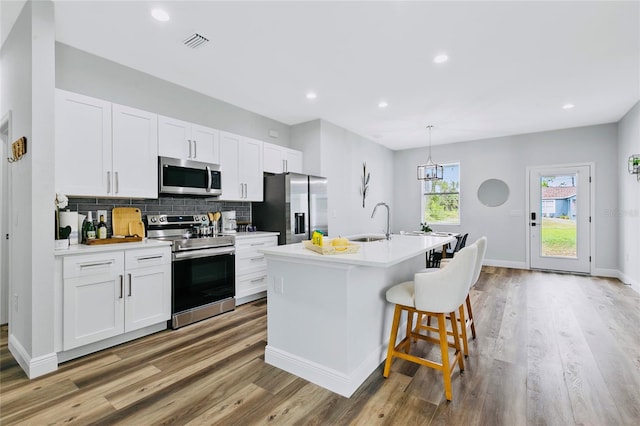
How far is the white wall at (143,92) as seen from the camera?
2.97 m

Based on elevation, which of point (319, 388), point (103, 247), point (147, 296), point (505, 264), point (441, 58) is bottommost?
point (319, 388)

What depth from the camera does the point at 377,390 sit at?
80.3 inches

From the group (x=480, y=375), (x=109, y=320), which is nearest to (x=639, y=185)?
(x=480, y=375)

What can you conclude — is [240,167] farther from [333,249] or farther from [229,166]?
[333,249]

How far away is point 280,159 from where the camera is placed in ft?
Answer: 15.8

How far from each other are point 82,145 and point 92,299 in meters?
1.35

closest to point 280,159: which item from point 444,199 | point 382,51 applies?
point 382,51

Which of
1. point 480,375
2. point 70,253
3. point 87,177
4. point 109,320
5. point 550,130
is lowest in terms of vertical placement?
point 480,375

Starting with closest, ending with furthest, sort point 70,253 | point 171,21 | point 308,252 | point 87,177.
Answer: point 308,252 < point 70,253 < point 171,21 < point 87,177

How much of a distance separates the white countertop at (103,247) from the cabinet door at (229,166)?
118 centimetres

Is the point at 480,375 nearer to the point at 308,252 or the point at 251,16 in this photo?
the point at 308,252

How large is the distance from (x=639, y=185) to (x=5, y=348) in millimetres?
7530

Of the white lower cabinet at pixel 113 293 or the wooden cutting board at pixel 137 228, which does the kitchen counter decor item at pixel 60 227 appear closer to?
the white lower cabinet at pixel 113 293

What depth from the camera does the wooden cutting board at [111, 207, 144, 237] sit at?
10.5 feet
